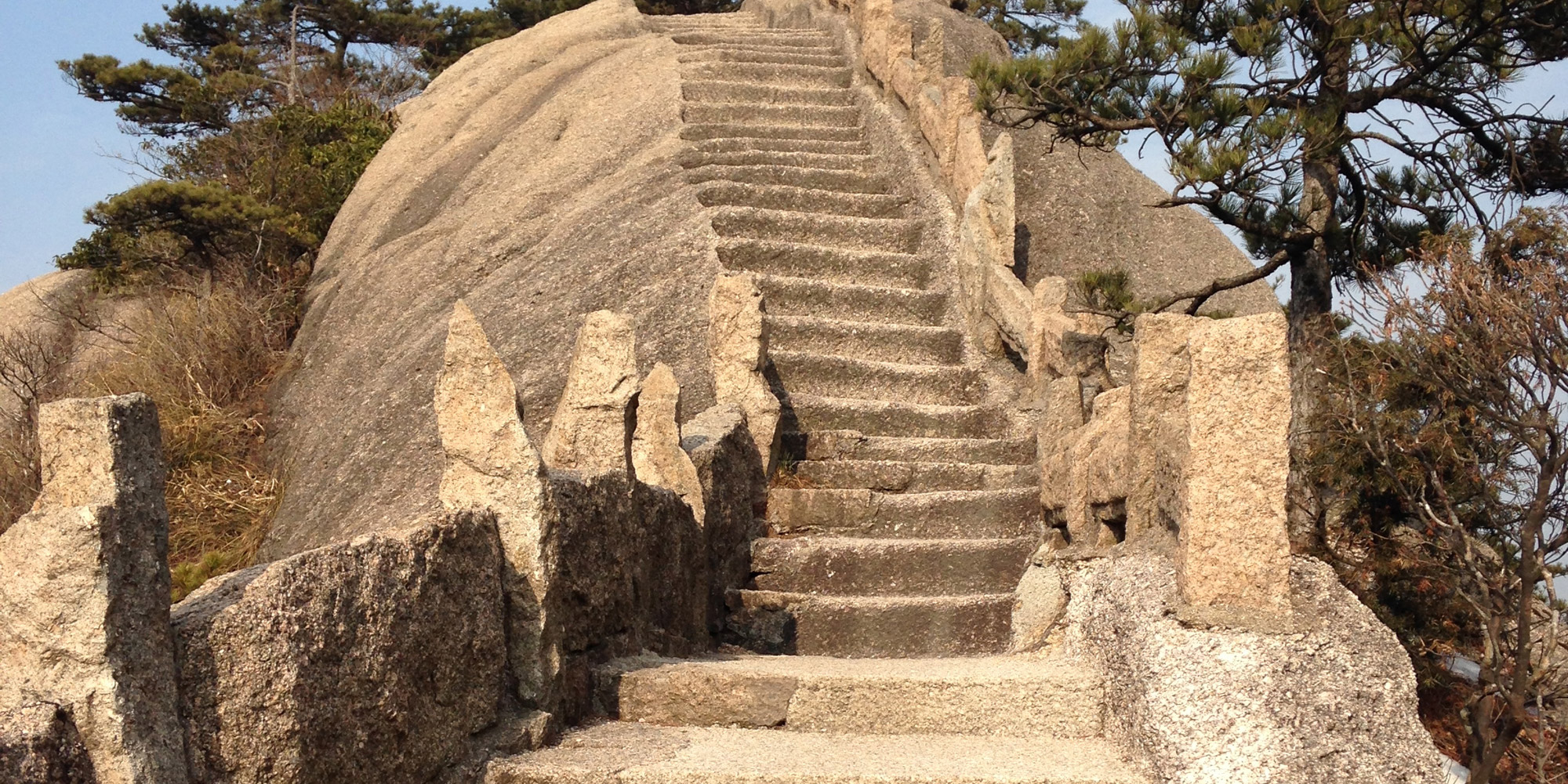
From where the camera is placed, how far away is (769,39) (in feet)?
52.3

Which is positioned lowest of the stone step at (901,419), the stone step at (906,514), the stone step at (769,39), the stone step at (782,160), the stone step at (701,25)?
the stone step at (906,514)

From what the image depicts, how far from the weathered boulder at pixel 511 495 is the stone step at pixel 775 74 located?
401 inches

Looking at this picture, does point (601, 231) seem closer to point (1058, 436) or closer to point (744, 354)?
point (744, 354)

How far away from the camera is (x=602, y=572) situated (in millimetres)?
5098

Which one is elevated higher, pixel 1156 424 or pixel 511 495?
pixel 1156 424

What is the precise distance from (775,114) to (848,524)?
644cm

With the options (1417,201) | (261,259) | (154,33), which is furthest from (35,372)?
(154,33)

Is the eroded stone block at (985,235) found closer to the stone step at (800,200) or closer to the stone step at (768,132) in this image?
the stone step at (800,200)

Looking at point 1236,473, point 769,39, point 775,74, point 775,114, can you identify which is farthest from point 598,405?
point 769,39

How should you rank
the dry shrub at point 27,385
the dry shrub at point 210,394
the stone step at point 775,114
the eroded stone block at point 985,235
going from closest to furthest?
the eroded stone block at point 985,235, the dry shrub at point 210,394, the dry shrub at point 27,385, the stone step at point 775,114

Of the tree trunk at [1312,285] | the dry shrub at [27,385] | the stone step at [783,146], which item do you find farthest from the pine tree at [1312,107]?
the dry shrub at [27,385]

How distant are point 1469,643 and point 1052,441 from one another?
13.6 feet

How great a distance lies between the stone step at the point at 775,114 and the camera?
13438mm

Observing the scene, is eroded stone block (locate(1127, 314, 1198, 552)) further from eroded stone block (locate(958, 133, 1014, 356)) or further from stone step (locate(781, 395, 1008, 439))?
eroded stone block (locate(958, 133, 1014, 356))
